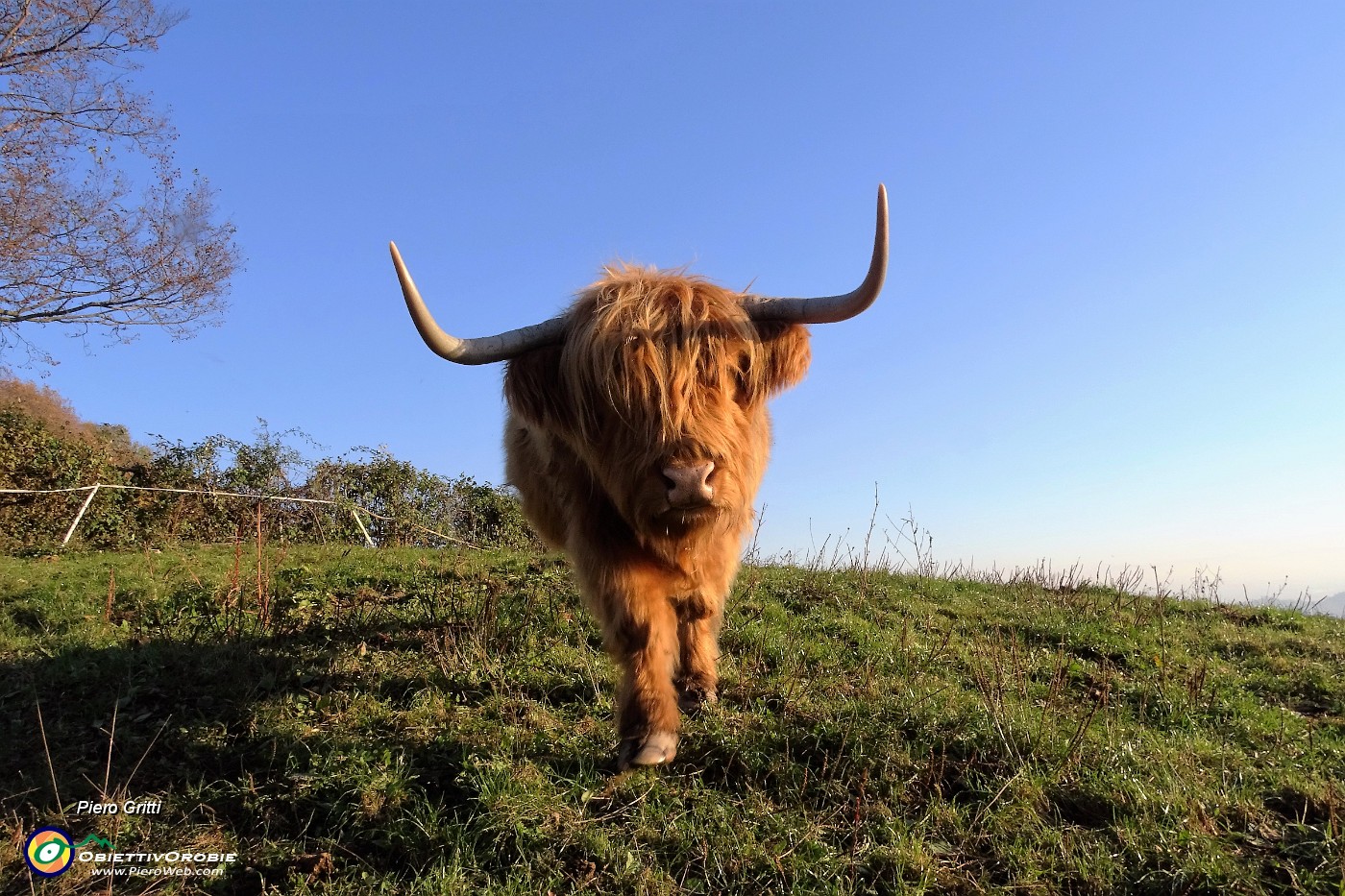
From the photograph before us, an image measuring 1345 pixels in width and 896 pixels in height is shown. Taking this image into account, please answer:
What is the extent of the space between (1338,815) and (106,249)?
18624 millimetres

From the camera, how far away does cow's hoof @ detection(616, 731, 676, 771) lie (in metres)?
3.15

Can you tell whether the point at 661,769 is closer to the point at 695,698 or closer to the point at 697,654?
the point at 695,698

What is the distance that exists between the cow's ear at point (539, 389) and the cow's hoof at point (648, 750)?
1613mm

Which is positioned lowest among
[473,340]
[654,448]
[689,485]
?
[689,485]

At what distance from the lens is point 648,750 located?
3166mm

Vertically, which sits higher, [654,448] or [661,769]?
[654,448]

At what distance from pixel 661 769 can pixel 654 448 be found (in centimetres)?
153

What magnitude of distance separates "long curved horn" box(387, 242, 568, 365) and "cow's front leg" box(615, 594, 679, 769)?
58.5 inches

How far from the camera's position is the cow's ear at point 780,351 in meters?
4.00

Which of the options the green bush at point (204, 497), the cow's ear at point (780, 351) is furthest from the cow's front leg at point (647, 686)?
the green bush at point (204, 497)

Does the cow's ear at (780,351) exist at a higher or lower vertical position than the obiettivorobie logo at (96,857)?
higher

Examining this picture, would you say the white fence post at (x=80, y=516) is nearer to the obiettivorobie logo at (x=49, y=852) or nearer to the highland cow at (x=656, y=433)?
the obiettivorobie logo at (x=49, y=852)

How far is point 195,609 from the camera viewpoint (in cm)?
579

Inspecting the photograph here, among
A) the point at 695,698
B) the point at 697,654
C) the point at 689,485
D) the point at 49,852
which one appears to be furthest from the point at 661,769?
the point at 49,852
